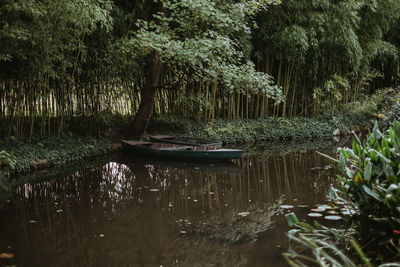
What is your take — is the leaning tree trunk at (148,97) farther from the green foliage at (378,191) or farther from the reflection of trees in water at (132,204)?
the green foliage at (378,191)

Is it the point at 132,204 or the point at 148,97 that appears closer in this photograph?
the point at 132,204

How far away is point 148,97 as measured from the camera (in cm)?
816

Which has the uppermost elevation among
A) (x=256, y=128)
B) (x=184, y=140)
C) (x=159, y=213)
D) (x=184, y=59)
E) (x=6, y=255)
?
(x=184, y=59)

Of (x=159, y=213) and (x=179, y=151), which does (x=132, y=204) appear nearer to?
(x=159, y=213)

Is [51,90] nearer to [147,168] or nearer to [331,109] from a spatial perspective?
[147,168]

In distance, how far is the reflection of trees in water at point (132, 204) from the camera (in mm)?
3238

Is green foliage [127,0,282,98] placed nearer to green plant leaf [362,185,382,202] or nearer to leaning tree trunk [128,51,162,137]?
leaning tree trunk [128,51,162,137]

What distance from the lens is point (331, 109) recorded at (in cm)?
1110

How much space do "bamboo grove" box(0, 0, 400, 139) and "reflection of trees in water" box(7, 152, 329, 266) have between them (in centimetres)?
176

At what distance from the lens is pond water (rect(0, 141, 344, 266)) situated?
3111 mm

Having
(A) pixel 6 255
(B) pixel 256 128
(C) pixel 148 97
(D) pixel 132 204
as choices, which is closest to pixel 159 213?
(D) pixel 132 204

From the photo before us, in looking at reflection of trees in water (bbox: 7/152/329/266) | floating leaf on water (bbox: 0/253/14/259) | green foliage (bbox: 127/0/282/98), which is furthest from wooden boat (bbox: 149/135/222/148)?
floating leaf on water (bbox: 0/253/14/259)

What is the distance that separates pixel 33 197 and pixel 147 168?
6.56 ft

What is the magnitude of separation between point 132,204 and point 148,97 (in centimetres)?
398
